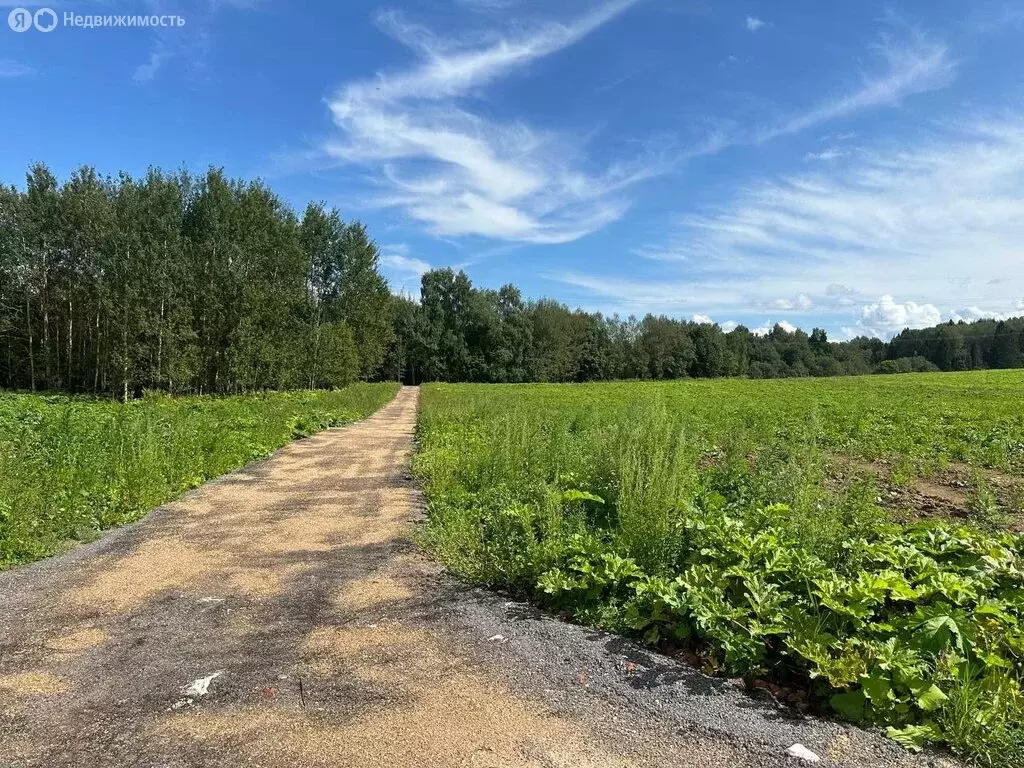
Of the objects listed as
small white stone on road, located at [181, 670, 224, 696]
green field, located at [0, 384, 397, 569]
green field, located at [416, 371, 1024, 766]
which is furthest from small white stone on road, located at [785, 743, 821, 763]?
green field, located at [0, 384, 397, 569]

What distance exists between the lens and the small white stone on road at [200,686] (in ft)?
11.3

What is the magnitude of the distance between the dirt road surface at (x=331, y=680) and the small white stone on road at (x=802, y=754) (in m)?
0.04

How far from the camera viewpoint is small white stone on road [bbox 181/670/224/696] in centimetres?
344

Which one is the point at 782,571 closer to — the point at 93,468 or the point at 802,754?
the point at 802,754

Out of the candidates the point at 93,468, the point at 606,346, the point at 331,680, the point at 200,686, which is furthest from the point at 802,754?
the point at 606,346

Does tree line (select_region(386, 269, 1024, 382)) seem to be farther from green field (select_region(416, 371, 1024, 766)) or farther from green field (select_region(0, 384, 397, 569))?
green field (select_region(416, 371, 1024, 766))

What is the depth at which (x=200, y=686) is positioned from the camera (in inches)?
138

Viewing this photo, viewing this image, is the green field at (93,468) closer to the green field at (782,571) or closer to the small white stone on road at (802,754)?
the green field at (782,571)

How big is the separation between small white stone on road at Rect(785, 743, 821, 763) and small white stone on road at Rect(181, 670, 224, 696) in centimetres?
312

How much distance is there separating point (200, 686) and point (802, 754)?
325 cm

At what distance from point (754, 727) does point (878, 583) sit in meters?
Answer: 1.08

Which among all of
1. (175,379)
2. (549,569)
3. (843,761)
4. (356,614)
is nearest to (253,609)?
(356,614)

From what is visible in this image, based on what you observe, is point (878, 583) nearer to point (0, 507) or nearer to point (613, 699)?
point (613, 699)

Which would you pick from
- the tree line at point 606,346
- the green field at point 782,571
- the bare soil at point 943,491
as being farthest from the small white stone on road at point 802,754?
the tree line at point 606,346
